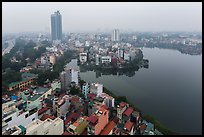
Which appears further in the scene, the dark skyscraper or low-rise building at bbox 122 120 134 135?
the dark skyscraper

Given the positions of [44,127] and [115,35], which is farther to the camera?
[115,35]

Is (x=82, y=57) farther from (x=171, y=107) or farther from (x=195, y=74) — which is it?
(x=171, y=107)

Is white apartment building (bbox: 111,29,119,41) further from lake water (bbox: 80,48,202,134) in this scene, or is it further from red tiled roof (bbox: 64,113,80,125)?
red tiled roof (bbox: 64,113,80,125)

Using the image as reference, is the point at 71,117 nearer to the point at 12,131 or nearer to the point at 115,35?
the point at 12,131

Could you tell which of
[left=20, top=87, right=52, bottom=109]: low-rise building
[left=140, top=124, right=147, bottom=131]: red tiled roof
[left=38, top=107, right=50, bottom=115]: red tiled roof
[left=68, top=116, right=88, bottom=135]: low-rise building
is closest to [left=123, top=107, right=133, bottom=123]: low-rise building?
[left=140, top=124, right=147, bottom=131]: red tiled roof

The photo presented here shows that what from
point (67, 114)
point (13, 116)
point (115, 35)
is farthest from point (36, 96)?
point (115, 35)

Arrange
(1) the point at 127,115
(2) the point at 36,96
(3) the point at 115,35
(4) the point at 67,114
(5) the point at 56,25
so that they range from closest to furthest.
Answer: (1) the point at 127,115 → (4) the point at 67,114 → (2) the point at 36,96 → (5) the point at 56,25 → (3) the point at 115,35

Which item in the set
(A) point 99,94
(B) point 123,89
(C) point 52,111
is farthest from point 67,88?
(B) point 123,89

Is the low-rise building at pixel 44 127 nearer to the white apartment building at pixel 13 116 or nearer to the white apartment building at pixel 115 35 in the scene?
the white apartment building at pixel 13 116
